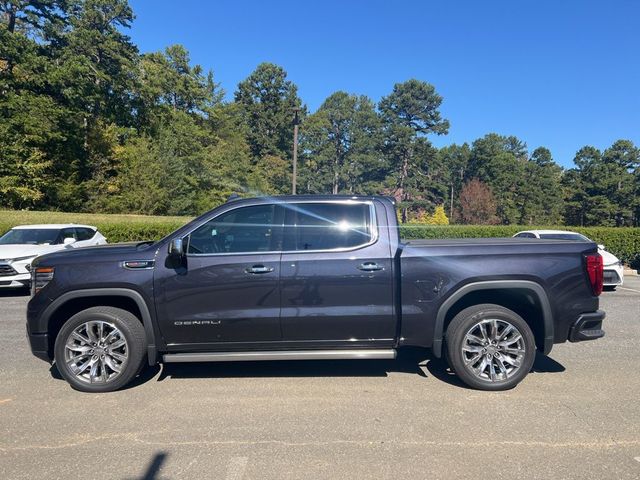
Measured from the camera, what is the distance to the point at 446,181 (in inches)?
3105

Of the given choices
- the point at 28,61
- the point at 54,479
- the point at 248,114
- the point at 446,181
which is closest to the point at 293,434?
the point at 54,479

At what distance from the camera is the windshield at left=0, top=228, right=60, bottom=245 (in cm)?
1102

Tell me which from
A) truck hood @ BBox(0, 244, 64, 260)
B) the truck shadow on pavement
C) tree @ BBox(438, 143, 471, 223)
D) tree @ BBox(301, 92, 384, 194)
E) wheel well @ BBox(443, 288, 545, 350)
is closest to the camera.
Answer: wheel well @ BBox(443, 288, 545, 350)

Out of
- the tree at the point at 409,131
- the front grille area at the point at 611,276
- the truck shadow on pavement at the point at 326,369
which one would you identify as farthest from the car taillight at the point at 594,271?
the tree at the point at 409,131

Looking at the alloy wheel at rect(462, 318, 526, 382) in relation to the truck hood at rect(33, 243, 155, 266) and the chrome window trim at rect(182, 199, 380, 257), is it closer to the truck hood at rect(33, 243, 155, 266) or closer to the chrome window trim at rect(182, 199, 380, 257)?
the chrome window trim at rect(182, 199, 380, 257)

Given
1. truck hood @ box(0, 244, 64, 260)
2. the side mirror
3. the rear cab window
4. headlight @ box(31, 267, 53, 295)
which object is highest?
the rear cab window

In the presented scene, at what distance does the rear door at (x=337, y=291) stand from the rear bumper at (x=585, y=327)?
67.7 inches

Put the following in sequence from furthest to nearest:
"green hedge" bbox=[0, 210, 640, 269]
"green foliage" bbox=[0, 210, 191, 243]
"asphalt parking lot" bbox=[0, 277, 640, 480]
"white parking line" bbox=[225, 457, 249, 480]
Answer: "green hedge" bbox=[0, 210, 640, 269] → "green foliage" bbox=[0, 210, 191, 243] → "asphalt parking lot" bbox=[0, 277, 640, 480] → "white parking line" bbox=[225, 457, 249, 480]

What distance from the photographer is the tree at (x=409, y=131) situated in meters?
65.5

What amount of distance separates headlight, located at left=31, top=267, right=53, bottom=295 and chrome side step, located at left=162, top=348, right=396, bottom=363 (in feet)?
4.27

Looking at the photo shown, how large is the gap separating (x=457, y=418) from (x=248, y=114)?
6301cm

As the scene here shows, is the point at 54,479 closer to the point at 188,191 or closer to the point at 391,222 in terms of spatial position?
the point at 391,222

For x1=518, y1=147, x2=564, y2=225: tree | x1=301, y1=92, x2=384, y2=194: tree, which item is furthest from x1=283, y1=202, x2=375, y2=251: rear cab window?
x1=518, y1=147, x2=564, y2=225: tree

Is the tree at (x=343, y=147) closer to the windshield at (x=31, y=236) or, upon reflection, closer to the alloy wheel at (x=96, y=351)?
the windshield at (x=31, y=236)
